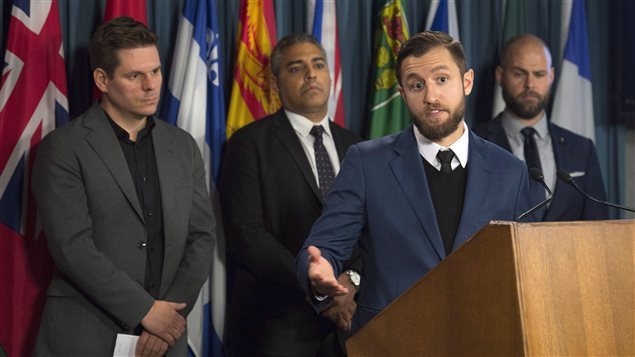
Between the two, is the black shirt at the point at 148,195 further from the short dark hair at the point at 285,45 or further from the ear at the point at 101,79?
the short dark hair at the point at 285,45

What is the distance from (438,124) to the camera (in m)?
2.70

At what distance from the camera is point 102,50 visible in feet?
12.4

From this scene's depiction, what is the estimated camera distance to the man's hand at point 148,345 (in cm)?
347

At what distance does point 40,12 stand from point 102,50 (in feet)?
1.76

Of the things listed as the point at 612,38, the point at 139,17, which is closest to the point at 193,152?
the point at 139,17

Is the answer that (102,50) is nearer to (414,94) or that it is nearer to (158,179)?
(158,179)

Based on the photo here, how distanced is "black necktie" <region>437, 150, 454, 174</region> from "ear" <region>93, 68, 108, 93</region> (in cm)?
163

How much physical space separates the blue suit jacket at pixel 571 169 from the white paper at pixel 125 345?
83.0 inches

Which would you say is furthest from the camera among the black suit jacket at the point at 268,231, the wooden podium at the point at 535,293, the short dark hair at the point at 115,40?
the black suit jacket at the point at 268,231

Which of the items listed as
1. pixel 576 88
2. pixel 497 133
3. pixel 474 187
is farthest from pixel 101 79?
pixel 576 88

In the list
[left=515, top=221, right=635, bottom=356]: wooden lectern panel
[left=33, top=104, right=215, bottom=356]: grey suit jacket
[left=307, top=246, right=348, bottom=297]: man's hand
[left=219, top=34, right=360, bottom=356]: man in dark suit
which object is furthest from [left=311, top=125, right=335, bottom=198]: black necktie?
[left=515, top=221, right=635, bottom=356]: wooden lectern panel

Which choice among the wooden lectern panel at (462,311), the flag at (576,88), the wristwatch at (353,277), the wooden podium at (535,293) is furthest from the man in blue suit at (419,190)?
the flag at (576,88)

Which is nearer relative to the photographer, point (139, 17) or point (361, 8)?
point (139, 17)

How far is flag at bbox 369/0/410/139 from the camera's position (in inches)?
188
